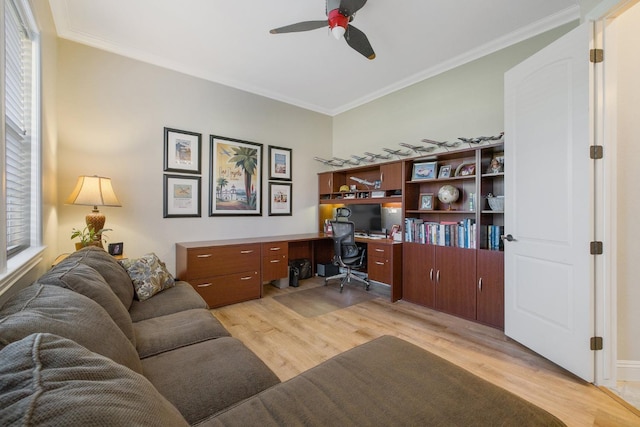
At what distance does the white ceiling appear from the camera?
2447 millimetres

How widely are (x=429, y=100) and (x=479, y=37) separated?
87cm

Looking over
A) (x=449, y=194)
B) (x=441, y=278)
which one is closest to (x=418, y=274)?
(x=441, y=278)

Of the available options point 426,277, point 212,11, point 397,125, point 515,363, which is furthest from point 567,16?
point 212,11

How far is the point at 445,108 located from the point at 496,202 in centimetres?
144

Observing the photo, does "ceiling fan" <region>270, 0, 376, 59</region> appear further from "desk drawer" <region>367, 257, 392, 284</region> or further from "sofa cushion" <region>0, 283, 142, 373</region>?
"desk drawer" <region>367, 257, 392, 284</region>

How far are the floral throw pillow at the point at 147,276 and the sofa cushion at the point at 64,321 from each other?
114cm

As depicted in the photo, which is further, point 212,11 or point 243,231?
point 243,231

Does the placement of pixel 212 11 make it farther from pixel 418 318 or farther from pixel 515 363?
pixel 515 363

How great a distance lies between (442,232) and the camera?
125 inches

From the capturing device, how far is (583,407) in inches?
65.2

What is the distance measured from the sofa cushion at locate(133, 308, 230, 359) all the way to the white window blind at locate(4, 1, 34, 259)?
98 centimetres

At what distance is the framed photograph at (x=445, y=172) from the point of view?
128 inches

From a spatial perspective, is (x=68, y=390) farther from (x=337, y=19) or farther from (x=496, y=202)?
→ (x=496, y=202)

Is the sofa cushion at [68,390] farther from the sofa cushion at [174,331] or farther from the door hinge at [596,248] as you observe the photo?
the door hinge at [596,248]
